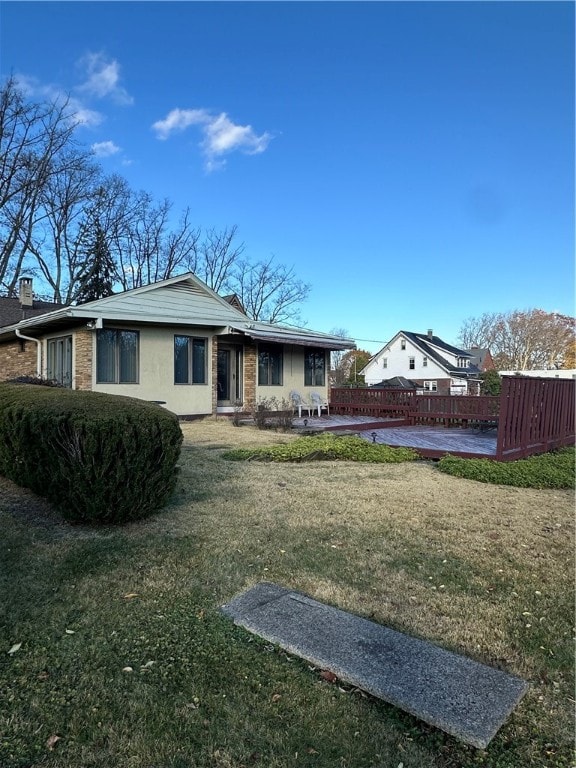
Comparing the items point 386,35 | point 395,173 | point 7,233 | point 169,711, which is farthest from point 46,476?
point 7,233

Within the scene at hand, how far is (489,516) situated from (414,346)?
144 feet

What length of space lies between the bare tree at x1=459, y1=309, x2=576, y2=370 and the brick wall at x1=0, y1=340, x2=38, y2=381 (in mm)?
51028

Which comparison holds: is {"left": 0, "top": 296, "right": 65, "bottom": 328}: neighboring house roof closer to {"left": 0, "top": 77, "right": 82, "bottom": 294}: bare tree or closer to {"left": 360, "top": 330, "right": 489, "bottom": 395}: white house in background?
{"left": 0, "top": 77, "right": 82, "bottom": 294}: bare tree

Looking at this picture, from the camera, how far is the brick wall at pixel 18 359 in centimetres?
1573

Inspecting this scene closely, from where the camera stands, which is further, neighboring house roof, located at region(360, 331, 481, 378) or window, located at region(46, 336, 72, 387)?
neighboring house roof, located at region(360, 331, 481, 378)

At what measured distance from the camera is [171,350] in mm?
14180

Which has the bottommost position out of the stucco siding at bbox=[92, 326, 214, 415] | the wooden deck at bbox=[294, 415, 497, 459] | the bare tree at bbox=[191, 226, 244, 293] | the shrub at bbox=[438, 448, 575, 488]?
the shrub at bbox=[438, 448, 575, 488]

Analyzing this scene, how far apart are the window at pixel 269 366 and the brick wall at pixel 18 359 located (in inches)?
276

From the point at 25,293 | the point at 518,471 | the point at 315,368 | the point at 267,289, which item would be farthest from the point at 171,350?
the point at 267,289

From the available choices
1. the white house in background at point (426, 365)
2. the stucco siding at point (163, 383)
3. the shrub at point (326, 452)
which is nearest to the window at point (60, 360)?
the stucco siding at point (163, 383)

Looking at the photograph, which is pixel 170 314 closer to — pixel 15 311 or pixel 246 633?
pixel 15 311

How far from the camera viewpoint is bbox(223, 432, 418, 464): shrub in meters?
8.11

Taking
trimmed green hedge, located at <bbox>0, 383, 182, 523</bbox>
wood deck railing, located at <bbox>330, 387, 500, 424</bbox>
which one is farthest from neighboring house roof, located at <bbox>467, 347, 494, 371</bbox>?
trimmed green hedge, located at <bbox>0, 383, 182, 523</bbox>

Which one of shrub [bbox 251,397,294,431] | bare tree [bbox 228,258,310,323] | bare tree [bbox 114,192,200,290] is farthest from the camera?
bare tree [bbox 228,258,310,323]
